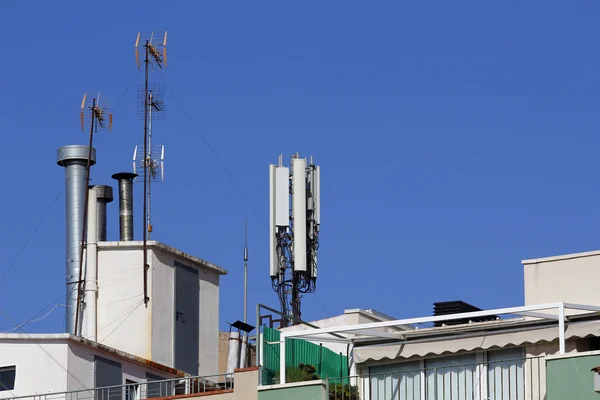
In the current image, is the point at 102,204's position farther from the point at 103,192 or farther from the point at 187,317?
the point at 187,317

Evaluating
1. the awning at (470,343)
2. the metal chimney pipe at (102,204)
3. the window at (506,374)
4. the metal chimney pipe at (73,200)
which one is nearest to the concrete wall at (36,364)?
the metal chimney pipe at (73,200)

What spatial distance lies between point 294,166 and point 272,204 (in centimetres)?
155

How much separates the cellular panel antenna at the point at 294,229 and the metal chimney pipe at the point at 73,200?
6452 millimetres

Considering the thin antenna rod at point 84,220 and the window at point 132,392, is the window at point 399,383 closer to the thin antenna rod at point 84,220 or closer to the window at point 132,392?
the window at point 132,392

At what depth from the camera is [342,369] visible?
36.6 metres

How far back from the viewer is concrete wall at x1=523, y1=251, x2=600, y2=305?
3475 cm

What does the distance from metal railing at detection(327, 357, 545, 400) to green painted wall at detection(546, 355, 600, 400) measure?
133 cm

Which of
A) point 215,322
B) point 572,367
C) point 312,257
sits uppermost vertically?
point 312,257

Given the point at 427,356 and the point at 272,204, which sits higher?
the point at 272,204

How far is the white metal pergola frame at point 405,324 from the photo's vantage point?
3189 centimetres

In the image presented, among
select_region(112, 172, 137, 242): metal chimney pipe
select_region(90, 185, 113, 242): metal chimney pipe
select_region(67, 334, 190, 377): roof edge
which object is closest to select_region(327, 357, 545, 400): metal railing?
select_region(67, 334, 190, 377): roof edge

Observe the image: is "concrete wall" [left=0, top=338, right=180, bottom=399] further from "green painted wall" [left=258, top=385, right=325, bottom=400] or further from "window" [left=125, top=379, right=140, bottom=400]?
"green painted wall" [left=258, top=385, right=325, bottom=400]

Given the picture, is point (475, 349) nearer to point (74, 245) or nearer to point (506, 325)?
point (506, 325)

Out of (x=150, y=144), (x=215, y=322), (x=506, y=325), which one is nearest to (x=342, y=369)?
(x=506, y=325)
